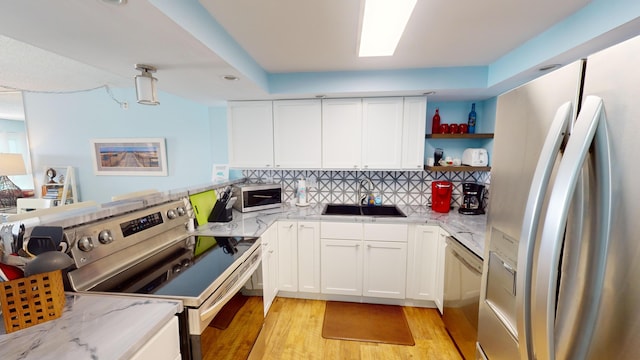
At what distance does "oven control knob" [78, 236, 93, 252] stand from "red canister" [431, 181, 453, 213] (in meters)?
2.62

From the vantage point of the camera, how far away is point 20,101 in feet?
11.6

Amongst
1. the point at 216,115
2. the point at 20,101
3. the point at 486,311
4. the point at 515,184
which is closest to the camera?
the point at 515,184

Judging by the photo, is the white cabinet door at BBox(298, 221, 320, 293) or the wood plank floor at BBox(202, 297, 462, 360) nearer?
the wood plank floor at BBox(202, 297, 462, 360)

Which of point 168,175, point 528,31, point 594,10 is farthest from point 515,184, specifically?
point 168,175

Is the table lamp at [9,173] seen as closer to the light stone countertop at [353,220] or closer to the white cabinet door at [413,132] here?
the light stone countertop at [353,220]

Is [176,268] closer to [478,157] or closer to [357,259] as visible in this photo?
[357,259]

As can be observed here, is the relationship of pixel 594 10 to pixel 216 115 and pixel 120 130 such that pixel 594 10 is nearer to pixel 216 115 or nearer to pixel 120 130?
pixel 216 115

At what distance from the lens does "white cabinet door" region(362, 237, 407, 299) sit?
2.27 m

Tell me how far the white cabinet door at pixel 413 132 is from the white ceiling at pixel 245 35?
0.36 meters

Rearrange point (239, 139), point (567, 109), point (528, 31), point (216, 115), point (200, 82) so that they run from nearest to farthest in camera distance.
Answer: point (567, 109)
point (528, 31)
point (200, 82)
point (239, 139)
point (216, 115)

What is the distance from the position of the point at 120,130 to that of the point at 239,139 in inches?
81.7

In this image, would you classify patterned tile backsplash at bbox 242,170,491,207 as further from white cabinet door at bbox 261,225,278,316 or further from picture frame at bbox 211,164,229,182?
white cabinet door at bbox 261,225,278,316

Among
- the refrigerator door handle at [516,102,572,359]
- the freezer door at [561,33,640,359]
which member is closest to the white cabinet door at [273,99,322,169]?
the refrigerator door handle at [516,102,572,359]

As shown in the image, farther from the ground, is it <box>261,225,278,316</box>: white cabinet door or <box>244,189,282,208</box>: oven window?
<box>244,189,282,208</box>: oven window
